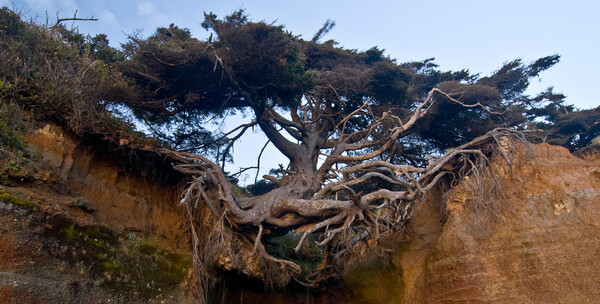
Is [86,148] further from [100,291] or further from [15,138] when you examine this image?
[100,291]

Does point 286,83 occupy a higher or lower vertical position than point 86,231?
higher

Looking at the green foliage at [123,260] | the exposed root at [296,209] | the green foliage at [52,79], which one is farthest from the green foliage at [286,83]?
the green foliage at [123,260]

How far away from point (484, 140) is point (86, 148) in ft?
32.7

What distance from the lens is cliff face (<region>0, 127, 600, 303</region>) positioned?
6.79m

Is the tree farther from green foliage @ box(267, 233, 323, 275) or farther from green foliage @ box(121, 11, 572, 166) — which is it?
green foliage @ box(267, 233, 323, 275)

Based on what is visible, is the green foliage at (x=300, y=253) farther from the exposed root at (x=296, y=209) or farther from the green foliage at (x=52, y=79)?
the green foliage at (x=52, y=79)

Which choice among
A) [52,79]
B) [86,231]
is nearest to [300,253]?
[86,231]

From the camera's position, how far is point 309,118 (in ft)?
46.5

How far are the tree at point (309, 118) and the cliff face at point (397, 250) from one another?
896 millimetres

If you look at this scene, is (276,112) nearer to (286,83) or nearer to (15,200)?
(286,83)

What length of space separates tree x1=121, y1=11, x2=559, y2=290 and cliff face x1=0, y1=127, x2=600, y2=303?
90 centimetres

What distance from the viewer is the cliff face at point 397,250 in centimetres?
679

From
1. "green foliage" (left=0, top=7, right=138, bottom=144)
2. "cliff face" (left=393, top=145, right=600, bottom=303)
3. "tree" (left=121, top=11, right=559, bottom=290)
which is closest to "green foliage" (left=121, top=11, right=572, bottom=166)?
"tree" (left=121, top=11, right=559, bottom=290)

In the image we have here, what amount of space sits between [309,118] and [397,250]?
5.43 m
